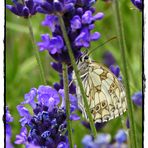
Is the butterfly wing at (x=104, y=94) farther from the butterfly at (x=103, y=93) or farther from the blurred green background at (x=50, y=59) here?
the blurred green background at (x=50, y=59)

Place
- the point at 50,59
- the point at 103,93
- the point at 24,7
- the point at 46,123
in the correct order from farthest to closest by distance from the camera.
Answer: the point at 50,59
the point at 103,93
the point at 24,7
the point at 46,123

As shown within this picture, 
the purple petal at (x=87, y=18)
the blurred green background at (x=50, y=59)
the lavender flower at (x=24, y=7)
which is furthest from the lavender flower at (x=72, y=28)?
the blurred green background at (x=50, y=59)

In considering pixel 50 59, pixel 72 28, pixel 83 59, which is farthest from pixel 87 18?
pixel 50 59

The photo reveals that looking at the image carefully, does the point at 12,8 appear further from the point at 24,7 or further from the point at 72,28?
the point at 72,28

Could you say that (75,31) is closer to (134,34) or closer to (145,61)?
(145,61)

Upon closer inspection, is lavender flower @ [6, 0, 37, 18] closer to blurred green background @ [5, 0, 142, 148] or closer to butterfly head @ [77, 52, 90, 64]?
butterfly head @ [77, 52, 90, 64]

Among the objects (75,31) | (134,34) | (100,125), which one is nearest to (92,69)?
(75,31)

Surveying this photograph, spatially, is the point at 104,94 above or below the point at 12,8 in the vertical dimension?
below

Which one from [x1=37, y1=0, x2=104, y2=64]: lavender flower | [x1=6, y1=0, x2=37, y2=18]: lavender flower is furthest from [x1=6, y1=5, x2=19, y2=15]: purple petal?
[x1=37, y1=0, x2=104, y2=64]: lavender flower

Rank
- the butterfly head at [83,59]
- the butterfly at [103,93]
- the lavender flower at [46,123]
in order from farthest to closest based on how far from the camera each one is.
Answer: the butterfly at [103,93] → the butterfly head at [83,59] → the lavender flower at [46,123]
